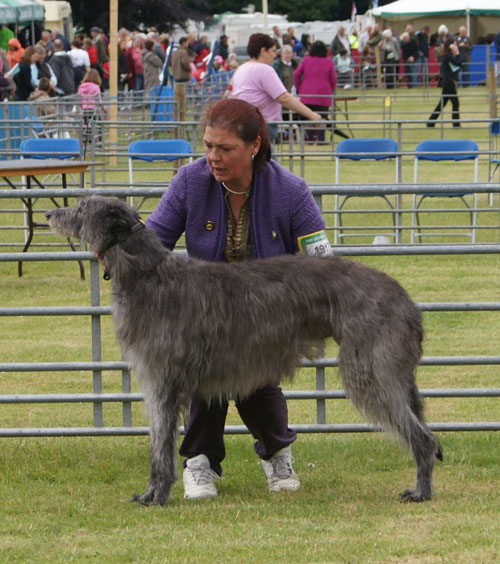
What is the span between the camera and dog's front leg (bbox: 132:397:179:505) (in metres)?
4.98

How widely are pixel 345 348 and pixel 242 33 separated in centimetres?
5542

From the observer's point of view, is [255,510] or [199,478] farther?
[199,478]

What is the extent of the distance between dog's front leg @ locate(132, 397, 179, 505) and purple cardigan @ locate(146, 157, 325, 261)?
74cm

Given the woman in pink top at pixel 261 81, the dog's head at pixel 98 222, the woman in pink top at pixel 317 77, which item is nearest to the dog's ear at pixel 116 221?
the dog's head at pixel 98 222

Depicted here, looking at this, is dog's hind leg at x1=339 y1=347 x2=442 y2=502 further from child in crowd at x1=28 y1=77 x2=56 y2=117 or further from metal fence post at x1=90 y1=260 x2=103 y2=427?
child in crowd at x1=28 y1=77 x2=56 y2=117

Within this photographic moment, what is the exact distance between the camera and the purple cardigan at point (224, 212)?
5.15m

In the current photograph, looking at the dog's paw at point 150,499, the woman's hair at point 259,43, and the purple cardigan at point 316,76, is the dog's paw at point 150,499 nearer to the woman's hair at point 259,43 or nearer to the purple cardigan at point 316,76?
the woman's hair at point 259,43

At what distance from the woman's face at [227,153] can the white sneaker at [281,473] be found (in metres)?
1.37

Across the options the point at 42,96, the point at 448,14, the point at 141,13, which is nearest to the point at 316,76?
the point at 42,96

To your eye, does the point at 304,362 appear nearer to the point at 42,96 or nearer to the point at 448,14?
the point at 42,96

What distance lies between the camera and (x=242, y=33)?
5866 centimetres

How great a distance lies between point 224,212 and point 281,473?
4.24 feet

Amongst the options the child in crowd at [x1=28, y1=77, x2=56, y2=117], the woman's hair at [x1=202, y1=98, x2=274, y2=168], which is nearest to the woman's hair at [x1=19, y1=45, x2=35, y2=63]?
the child in crowd at [x1=28, y1=77, x2=56, y2=117]

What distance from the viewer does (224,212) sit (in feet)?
17.0
